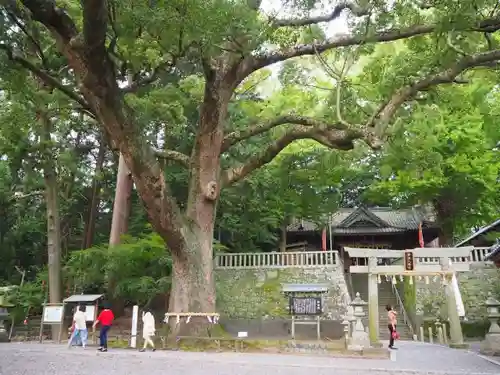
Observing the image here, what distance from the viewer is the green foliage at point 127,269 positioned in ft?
52.0

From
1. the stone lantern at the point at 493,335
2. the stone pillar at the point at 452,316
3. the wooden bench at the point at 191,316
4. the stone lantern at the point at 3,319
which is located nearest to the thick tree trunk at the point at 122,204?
the stone lantern at the point at 3,319

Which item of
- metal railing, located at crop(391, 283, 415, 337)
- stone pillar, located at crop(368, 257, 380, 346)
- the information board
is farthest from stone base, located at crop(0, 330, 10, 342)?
metal railing, located at crop(391, 283, 415, 337)

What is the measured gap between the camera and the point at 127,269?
641 inches

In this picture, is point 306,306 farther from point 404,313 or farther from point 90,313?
point 90,313

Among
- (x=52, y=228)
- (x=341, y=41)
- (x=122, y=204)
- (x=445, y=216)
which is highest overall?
(x=341, y=41)

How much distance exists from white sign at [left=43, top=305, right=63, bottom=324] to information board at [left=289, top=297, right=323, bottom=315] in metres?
8.16

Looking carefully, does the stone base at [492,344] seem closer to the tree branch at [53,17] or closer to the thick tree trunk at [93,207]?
the tree branch at [53,17]

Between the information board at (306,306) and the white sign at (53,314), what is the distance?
816cm

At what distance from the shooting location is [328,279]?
19375 mm


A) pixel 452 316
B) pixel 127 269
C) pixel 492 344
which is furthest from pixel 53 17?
pixel 452 316

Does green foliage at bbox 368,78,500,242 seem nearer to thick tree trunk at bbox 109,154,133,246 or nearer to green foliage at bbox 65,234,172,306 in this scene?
green foliage at bbox 65,234,172,306

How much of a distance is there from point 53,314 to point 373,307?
974 cm

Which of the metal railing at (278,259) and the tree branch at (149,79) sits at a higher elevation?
the tree branch at (149,79)

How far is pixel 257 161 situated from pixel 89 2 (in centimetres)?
625
